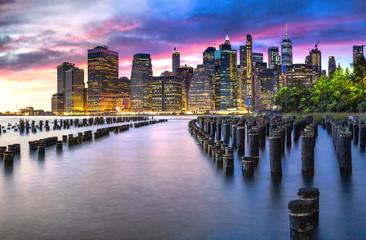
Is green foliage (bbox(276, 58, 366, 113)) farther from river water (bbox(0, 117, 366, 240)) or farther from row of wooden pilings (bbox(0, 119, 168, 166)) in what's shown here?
river water (bbox(0, 117, 366, 240))

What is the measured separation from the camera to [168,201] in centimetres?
1167

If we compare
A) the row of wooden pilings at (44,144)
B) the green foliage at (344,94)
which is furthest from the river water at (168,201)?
the green foliage at (344,94)

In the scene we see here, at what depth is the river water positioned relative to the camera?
8633mm

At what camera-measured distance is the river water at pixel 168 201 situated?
8633 millimetres

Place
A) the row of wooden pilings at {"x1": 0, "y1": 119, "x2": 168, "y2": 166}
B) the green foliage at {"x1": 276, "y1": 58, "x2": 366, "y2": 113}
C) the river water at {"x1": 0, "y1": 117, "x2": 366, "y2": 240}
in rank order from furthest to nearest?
1. the green foliage at {"x1": 276, "y1": 58, "x2": 366, "y2": 113}
2. the row of wooden pilings at {"x1": 0, "y1": 119, "x2": 168, "y2": 166}
3. the river water at {"x1": 0, "y1": 117, "x2": 366, "y2": 240}

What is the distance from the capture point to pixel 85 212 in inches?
408

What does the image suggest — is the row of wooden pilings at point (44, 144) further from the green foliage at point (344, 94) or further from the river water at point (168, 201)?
the green foliage at point (344, 94)

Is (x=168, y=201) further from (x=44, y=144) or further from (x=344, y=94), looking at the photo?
(x=344, y=94)

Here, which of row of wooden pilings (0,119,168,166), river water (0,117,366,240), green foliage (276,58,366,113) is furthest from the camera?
green foliage (276,58,366,113)

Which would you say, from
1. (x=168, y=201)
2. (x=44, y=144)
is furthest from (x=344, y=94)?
(x=168, y=201)

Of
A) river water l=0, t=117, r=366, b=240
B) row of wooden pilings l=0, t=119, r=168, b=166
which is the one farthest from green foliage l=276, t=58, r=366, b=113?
river water l=0, t=117, r=366, b=240

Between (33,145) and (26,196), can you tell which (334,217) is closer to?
(26,196)

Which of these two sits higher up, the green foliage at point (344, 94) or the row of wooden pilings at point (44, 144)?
the green foliage at point (344, 94)

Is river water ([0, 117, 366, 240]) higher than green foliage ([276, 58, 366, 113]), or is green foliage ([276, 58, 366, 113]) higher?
green foliage ([276, 58, 366, 113])
